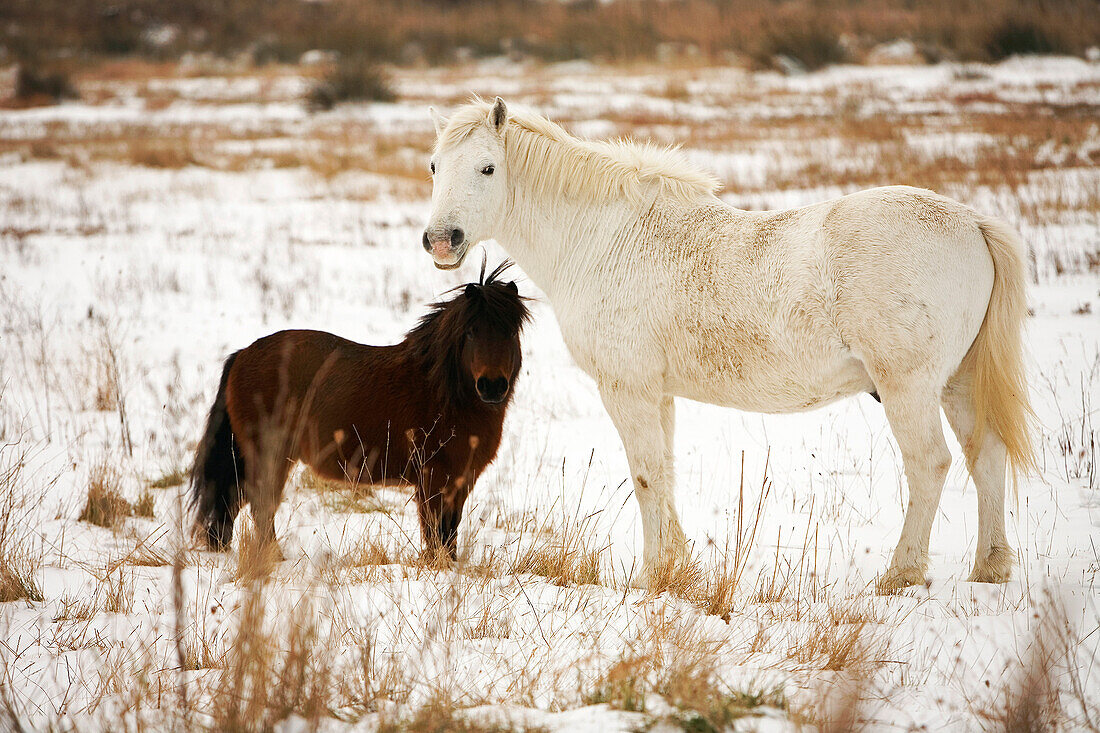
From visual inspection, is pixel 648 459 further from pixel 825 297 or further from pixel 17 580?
pixel 17 580

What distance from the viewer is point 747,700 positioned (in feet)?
7.86

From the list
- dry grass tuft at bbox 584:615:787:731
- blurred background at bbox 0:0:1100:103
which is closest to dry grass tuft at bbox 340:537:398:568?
dry grass tuft at bbox 584:615:787:731

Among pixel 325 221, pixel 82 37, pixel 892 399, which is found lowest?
pixel 892 399

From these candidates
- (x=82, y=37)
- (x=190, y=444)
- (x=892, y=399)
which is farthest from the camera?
(x=82, y=37)

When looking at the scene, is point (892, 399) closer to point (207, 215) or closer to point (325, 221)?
point (325, 221)

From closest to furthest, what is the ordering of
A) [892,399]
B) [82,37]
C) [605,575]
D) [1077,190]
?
[892,399]
[605,575]
[1077,190]
[82,37]

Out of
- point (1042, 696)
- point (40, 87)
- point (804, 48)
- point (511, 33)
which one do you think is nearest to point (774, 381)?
point (1042, 696)

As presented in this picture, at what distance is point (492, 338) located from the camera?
143 inches

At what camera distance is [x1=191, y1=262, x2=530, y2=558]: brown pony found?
3.67 m

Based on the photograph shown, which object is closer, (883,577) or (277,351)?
(883,577)

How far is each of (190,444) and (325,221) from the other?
8.06 meters

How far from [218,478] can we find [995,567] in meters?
3.59

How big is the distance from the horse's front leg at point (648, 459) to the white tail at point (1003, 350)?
54.0 inches

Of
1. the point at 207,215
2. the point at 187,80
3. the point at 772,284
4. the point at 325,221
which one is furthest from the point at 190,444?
the point at 187,80
